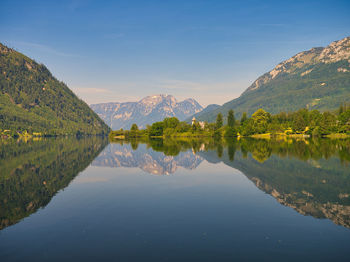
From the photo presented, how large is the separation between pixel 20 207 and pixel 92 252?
1321 cm

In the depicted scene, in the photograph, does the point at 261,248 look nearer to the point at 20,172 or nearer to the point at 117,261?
the point at 117,261

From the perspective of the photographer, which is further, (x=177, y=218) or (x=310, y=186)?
(x=310, y=186)

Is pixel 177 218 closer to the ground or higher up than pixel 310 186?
higher up

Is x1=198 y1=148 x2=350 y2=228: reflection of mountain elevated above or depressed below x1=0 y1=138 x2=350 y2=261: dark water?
below

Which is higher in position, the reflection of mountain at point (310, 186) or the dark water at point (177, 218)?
the dark water at point (177, 218)

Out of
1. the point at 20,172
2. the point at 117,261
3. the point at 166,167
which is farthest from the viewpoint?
the point at 166,167

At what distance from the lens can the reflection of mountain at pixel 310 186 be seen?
74.5ft

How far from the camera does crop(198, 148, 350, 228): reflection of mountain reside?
74.5 feet

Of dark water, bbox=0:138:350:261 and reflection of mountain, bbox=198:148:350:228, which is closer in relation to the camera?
dark water, bbox=0:138:350:261

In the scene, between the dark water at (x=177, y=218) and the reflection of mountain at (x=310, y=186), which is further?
the reflection of mountain at (x=310, y=186)

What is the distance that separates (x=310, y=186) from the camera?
3138cm

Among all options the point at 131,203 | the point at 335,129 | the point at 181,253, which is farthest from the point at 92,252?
the point at 335,129

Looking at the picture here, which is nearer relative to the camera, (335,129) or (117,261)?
(117,261)

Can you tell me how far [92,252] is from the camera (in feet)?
48.8
